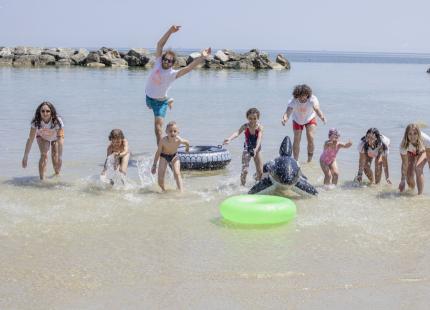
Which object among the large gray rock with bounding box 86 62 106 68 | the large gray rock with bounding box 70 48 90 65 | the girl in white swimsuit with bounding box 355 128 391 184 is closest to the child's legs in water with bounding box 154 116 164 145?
the girl in white swimsuit with bounding box 355 128 391 184

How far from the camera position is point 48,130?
845 cm

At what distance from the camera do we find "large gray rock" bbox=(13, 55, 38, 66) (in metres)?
46.2

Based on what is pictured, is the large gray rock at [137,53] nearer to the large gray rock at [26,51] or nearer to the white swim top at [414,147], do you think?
the large gray rock at [26,51]

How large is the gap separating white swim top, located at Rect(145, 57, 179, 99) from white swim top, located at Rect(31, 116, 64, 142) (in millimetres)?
1744

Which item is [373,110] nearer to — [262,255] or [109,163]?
[109,163]

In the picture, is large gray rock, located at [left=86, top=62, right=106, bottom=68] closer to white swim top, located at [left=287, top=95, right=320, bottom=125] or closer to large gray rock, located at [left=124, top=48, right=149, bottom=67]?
large gray rock, located at [left=124, top=48, right=149, bottom=67]

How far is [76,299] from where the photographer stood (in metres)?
4.37

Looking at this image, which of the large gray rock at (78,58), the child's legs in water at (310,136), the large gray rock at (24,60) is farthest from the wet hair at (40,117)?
the large gray rock at (78,58)

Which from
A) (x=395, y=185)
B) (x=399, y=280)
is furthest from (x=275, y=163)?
(x=399, y=280)

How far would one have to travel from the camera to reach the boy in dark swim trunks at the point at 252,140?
841 cm

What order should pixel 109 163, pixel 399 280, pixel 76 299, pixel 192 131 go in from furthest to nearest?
1. pixel 192 131
2. pixel 109 163
3. pixel 399 280
4. pixel 76 299

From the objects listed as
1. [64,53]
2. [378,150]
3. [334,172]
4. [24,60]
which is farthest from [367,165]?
[64,53]

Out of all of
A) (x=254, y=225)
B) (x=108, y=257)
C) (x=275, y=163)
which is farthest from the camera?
(x=275, y=163)

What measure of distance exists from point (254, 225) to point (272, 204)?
0.30 meters
